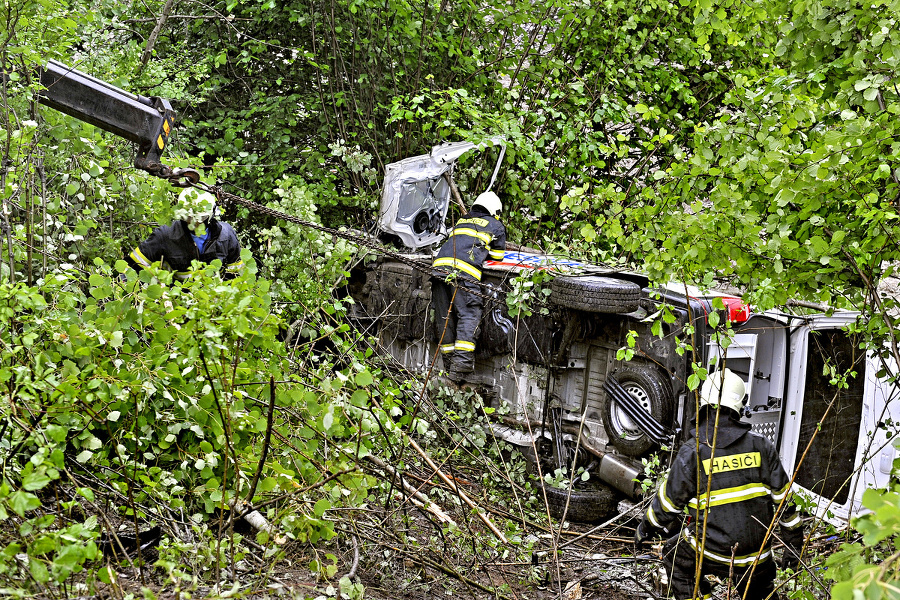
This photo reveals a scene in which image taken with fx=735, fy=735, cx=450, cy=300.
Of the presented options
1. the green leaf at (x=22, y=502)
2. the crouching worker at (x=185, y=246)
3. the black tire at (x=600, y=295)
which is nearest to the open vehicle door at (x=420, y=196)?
the crouching worker at (x=185, y=246)

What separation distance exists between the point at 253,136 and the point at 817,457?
6.82 metres

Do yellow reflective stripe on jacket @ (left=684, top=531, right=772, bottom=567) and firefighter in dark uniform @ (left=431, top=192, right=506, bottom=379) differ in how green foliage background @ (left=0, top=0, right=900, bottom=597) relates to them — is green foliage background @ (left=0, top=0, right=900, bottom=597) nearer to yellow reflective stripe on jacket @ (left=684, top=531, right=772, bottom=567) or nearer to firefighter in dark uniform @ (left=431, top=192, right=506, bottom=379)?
firefighter in dark uniform @ (left=431, top=192, right=506, bottom=379)

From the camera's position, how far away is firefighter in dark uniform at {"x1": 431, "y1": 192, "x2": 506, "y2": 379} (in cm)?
571

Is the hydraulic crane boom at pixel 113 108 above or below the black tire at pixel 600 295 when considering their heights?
above

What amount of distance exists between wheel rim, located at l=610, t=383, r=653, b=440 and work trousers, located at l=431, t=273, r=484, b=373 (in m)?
1.29

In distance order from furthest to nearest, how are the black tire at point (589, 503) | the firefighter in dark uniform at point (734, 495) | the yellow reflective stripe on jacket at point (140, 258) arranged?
the black tire at point (589, 503) < the yellow reflective stripe on jacket at point (140, 258) < the firefighter in dark uniform at point (734, 495)

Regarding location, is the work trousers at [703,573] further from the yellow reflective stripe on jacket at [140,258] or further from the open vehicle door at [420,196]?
the open vehicle door at [420,196]

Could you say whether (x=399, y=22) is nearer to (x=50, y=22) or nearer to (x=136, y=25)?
(x=136, y=25)

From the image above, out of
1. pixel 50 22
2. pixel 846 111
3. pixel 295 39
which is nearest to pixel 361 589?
pixel 846 111

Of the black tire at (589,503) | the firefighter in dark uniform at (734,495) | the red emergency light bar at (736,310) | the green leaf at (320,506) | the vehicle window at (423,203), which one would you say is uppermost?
the vehicle window at (423,203)

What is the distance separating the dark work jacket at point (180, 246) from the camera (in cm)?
527

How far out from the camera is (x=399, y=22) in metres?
7.97

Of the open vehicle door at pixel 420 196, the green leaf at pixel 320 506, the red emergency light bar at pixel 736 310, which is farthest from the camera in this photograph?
the open vehicle door at pixel 420 196

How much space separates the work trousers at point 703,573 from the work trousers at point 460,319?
7.22 ft
